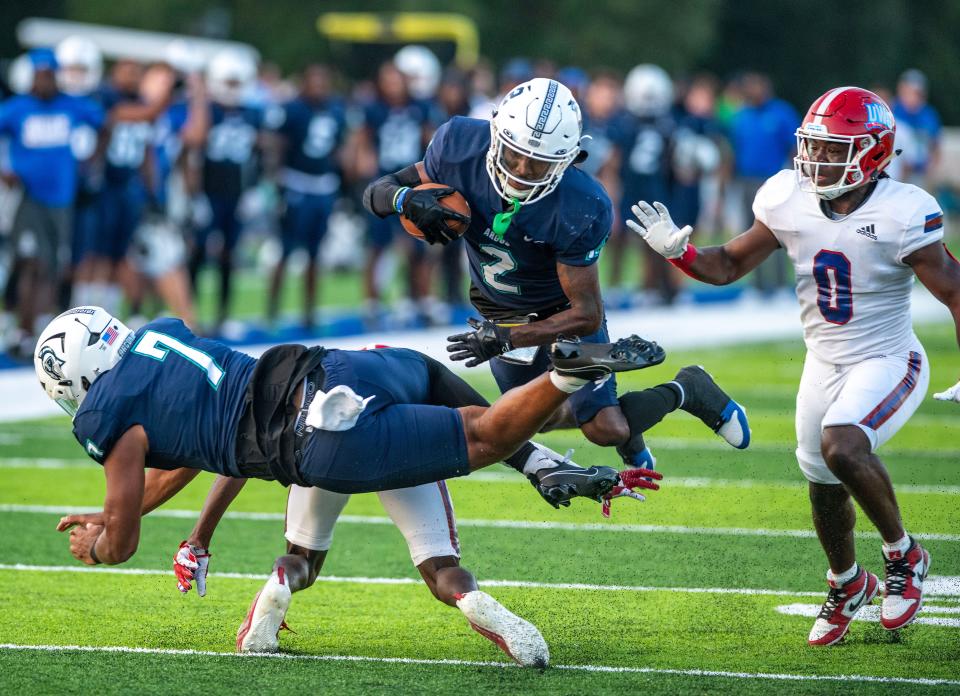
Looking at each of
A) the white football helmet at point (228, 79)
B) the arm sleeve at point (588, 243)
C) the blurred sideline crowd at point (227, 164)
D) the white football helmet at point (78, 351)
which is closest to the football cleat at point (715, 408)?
the arm sleeve at point (588, 243)

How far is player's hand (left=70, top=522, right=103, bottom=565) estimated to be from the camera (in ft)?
15.0

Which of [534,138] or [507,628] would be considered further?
[534,138]

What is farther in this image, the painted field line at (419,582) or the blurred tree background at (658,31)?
the blurred tree background at (658,31)

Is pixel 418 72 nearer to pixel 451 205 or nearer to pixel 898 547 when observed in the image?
pixel 451 205

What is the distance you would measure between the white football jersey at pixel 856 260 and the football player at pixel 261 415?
94cm

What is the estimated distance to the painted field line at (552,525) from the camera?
21.7ft

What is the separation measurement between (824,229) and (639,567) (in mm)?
1598

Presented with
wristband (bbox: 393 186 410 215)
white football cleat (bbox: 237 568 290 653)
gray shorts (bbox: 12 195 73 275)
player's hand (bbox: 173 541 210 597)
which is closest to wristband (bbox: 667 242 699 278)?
wristband (bbox: 393 186 410 215)

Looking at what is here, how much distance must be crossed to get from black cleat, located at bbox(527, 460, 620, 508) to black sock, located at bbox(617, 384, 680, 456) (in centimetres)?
82

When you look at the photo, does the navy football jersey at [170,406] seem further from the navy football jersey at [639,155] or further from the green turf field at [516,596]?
the navy football jersey at [639,155]

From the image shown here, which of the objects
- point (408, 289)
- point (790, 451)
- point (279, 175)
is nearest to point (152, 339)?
point (790, 451)

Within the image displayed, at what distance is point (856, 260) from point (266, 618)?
219cm

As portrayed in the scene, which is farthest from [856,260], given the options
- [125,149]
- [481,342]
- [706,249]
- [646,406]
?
[125,149]

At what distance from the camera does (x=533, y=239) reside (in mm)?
5309
